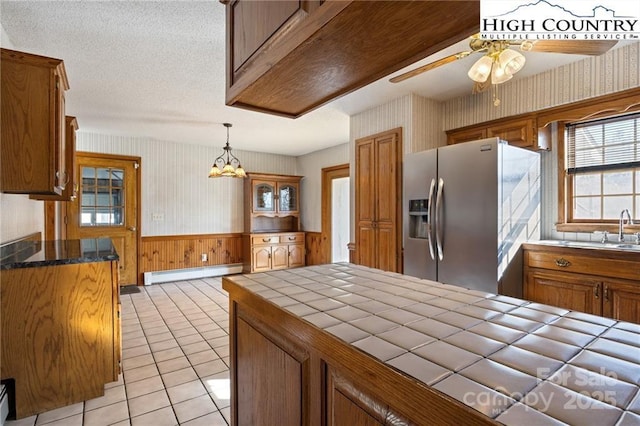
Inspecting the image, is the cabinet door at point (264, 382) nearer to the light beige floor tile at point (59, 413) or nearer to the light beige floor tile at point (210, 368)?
the light beige floor tile at point (210, 368)

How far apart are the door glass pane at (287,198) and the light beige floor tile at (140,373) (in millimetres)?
4172

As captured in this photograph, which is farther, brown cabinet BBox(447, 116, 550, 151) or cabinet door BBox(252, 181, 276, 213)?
cabinet door BBox(252, 181, 276, 213)

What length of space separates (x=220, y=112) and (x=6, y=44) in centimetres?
191

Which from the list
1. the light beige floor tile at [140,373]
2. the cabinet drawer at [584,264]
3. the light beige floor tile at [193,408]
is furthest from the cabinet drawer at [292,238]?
the cabinet drawer at [584,264]

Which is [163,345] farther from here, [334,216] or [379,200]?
[334,216]

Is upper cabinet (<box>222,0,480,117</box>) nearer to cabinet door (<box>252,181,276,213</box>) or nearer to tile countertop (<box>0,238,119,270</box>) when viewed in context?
tile countertop (<box>0,238,119,270</box>)

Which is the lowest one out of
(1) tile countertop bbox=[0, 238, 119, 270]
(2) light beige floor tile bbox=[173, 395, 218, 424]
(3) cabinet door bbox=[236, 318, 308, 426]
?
(2) light beige floor tile bbox=[173, 395, 218, 424]

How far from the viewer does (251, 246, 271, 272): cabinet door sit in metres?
5.80

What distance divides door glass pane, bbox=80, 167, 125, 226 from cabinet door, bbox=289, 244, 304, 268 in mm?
2987

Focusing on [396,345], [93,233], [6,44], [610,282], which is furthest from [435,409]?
[93,233]

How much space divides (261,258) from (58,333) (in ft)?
13.0

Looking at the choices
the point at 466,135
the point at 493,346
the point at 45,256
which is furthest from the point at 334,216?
the point at 493,346

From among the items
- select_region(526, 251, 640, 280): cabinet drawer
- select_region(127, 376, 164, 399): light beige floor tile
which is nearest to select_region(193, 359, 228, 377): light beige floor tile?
select_region(127, 376, 164, 399): light beige floor tile

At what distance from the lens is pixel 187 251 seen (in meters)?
5.55
